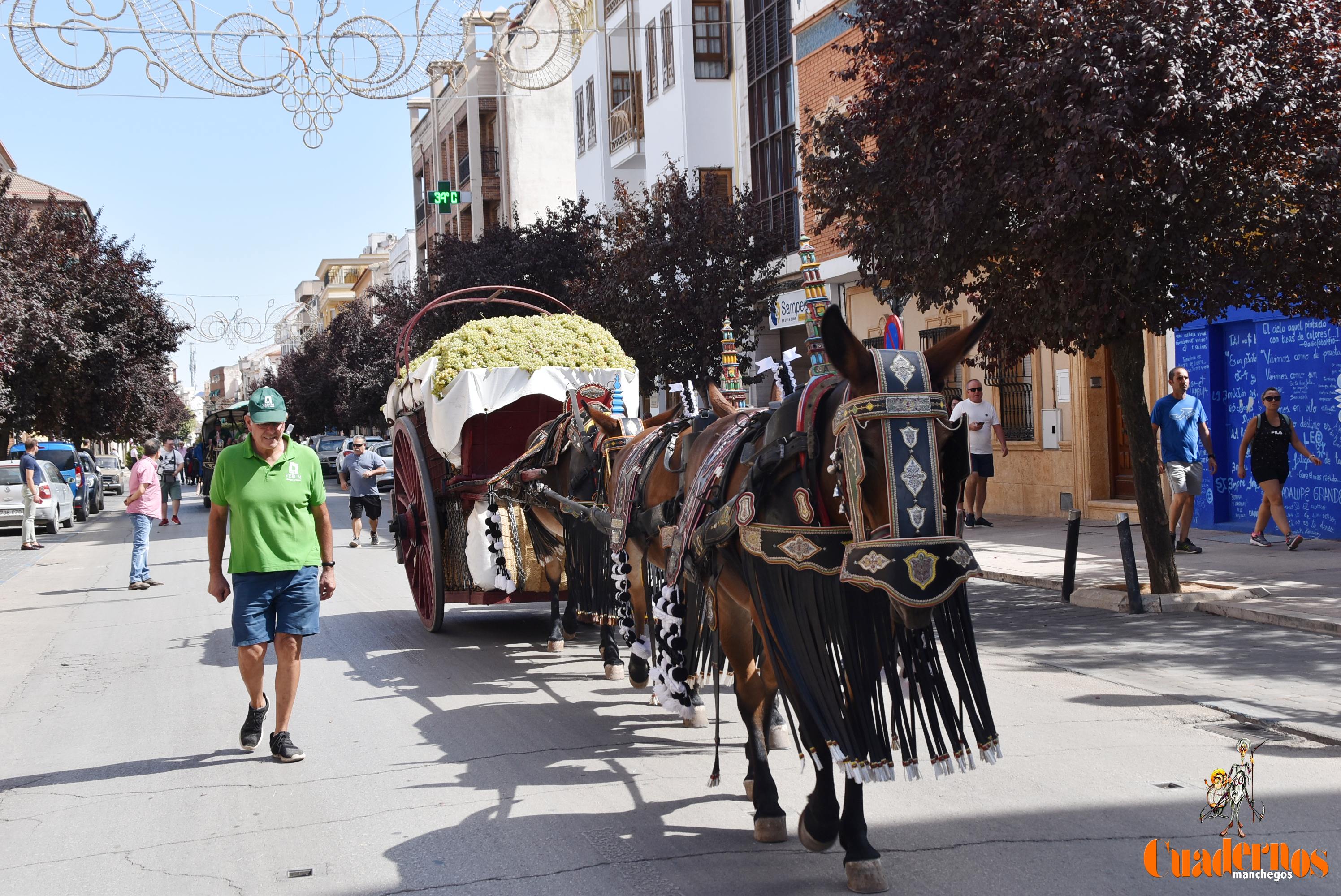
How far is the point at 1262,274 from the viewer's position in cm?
912

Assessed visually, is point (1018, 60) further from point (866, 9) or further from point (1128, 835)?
point (1128, 835)

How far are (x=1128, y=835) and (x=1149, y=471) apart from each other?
6.40 m

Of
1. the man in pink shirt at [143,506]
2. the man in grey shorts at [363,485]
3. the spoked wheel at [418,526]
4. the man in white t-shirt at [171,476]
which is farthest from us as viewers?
the man in white t-shirt at [171,476]

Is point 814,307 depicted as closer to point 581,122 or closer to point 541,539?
point 541,539

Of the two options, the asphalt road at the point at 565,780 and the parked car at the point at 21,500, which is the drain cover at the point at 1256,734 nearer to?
the asphalt road at the point at 565,780

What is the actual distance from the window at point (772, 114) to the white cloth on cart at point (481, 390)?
1393 centimetres

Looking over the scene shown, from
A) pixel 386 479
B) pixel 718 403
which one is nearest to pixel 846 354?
pixel 718 403

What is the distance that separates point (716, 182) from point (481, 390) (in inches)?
539

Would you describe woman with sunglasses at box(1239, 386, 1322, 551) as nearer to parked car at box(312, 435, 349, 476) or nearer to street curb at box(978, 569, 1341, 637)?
street curb at box(978, 569, 1341, 637)

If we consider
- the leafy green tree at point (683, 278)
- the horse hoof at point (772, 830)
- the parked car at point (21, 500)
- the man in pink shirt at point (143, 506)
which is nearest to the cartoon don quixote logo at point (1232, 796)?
the horse hoof at point (772, 830)

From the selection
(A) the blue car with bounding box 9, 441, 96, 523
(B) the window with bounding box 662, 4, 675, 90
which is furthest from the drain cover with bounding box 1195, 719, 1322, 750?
(A) the blue car with bounding box 9, 441, 96, 523

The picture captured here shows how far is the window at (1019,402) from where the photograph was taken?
1819 centimetres

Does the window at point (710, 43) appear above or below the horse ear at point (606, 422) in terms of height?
above

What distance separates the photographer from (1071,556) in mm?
10469
